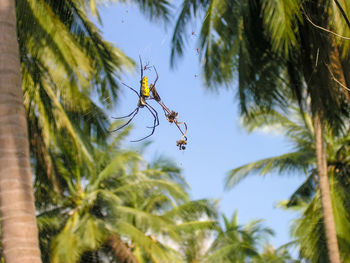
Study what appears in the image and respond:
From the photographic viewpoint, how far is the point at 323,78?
5.57 m

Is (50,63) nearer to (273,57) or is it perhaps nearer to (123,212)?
(273,57)

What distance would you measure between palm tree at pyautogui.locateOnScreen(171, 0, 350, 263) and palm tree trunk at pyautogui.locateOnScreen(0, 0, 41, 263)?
7.73 ft

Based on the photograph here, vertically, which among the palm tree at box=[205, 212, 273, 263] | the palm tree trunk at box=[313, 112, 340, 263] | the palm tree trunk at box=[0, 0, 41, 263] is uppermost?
the palm tree trunk at box=[0, 0, 41, 263]

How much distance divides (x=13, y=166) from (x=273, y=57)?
4.15 m

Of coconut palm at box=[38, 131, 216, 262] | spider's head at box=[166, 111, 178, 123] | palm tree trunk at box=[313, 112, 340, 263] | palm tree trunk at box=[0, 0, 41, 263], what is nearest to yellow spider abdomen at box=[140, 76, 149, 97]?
spider's head at box=[166, 111, 178, 123]

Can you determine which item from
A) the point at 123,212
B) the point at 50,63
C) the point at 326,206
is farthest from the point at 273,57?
the point at 123,212

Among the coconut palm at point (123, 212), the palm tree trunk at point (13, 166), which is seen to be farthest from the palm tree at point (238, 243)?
the palm tree trunk at point (13, 166)

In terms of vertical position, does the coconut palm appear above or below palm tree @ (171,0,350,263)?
below

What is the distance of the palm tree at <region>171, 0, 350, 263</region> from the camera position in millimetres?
5379

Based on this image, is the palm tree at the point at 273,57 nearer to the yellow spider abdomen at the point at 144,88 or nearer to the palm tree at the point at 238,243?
the yellow spider abdomen at the point at 144,88

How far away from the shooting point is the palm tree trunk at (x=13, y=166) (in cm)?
322

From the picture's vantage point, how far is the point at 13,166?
3.40 meters

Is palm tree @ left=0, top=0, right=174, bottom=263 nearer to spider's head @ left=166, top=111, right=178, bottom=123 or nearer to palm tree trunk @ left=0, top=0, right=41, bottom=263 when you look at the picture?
palm tree trunk @ left=0, top=0, right=41, bottom=263

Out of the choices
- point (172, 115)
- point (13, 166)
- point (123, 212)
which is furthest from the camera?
point (123, 212)
